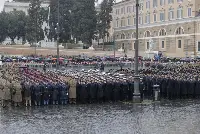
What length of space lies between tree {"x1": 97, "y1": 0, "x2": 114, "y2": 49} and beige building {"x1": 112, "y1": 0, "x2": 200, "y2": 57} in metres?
6.77

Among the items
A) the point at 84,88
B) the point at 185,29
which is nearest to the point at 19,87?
the point at 84,88

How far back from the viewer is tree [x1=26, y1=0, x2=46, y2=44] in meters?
76.9

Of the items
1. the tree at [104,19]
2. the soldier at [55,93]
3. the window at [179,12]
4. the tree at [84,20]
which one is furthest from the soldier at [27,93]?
the tree at [104,19]

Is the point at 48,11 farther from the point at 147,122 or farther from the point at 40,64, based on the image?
the point at 147,122

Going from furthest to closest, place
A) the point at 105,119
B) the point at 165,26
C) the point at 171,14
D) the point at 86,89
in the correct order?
the point at 165,26 < the point at 171,14 < the point at 86,89 < the point at 105,119

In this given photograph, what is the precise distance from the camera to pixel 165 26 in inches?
3209

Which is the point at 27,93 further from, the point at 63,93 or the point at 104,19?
the point at 104,19

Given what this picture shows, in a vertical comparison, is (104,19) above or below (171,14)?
below

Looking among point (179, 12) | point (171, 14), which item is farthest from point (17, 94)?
point (171, 14)

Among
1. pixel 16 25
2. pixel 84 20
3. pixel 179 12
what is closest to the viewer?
pixel 179 12

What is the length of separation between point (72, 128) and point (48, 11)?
70981 mm

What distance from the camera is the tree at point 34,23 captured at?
76875mm

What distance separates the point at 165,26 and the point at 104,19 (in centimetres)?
1188

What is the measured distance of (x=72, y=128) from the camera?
14.3 m
